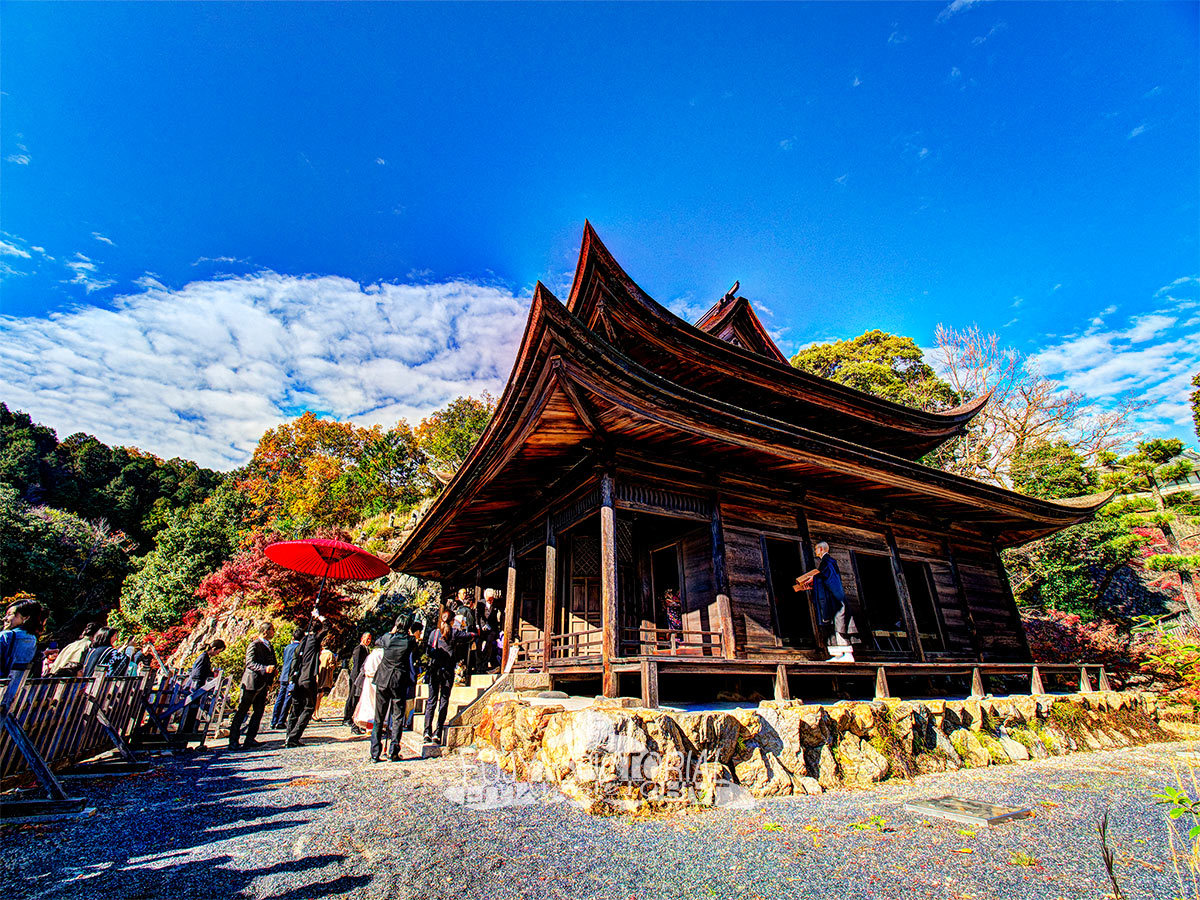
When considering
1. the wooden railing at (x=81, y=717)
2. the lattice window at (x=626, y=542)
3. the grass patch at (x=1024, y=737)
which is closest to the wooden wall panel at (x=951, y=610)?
the grass patch at (x=1024, y=737)

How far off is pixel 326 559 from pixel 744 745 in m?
7.67

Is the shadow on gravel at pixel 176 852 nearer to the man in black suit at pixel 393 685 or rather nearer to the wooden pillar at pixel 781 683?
the man in black suit at pixel 393 685

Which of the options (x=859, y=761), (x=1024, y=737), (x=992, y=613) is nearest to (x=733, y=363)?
(x=859, y=761)

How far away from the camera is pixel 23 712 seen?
4.68 metres

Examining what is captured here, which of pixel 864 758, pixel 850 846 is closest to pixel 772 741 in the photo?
pixel 864 758

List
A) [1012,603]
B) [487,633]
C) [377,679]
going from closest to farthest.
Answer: [377,679] < [1012,603] < [487,633]

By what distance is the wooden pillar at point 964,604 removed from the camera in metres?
10.4

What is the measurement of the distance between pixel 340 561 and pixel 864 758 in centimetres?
893

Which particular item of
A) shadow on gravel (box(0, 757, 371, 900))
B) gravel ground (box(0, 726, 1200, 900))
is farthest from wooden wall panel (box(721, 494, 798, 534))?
shadow on gravel (box(0, 757, 371, 900))

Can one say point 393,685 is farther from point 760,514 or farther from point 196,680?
point 760,514

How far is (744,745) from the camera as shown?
4.99 metres

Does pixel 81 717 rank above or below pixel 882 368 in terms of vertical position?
below

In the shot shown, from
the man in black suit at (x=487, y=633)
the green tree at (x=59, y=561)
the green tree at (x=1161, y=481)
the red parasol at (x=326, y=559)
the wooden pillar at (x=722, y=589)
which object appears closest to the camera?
the wooden pillar at (x=722, y=589)

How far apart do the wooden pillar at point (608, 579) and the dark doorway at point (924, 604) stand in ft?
22.3
